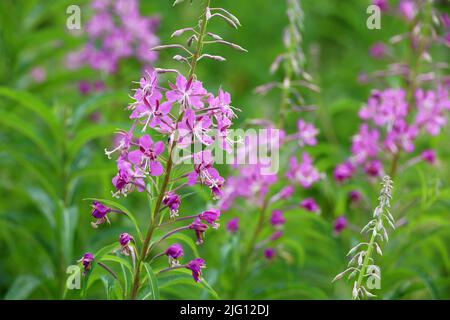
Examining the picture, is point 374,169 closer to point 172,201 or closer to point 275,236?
point 275,236

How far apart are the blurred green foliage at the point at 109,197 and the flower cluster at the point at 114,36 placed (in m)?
0.19

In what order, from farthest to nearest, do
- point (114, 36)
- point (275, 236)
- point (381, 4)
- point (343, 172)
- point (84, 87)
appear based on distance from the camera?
point (84, 87), point (114, 36), point (381, 4), point (343, 172), point (275, 236)

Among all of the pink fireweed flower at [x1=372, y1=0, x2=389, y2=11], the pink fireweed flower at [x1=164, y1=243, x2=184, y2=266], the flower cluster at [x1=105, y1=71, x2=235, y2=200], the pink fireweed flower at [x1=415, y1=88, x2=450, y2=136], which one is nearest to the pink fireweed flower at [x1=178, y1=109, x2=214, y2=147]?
the flower cluster at [x1=105, y1=71, x2=235, y2=200]

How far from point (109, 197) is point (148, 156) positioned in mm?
2361

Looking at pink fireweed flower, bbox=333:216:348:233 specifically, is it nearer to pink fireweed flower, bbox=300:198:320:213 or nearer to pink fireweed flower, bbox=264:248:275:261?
pink fireweed flower, bbox=300:198:320:213

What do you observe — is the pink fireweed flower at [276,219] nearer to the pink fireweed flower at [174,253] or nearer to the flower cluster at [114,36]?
the pink fireweed flower at [174,253]

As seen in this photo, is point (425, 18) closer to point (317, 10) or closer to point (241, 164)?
point (241, 164)

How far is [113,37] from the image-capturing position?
19.9ft

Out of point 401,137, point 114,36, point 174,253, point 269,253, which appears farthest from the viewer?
point 114,36

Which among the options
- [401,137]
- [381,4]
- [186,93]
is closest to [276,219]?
[401,137]

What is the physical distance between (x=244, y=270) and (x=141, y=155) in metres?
1.82

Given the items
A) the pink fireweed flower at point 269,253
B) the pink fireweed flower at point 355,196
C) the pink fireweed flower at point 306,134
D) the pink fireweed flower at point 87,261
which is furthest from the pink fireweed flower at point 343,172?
the pink fireweed flower at point 87,261

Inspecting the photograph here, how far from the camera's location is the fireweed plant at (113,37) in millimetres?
6039
